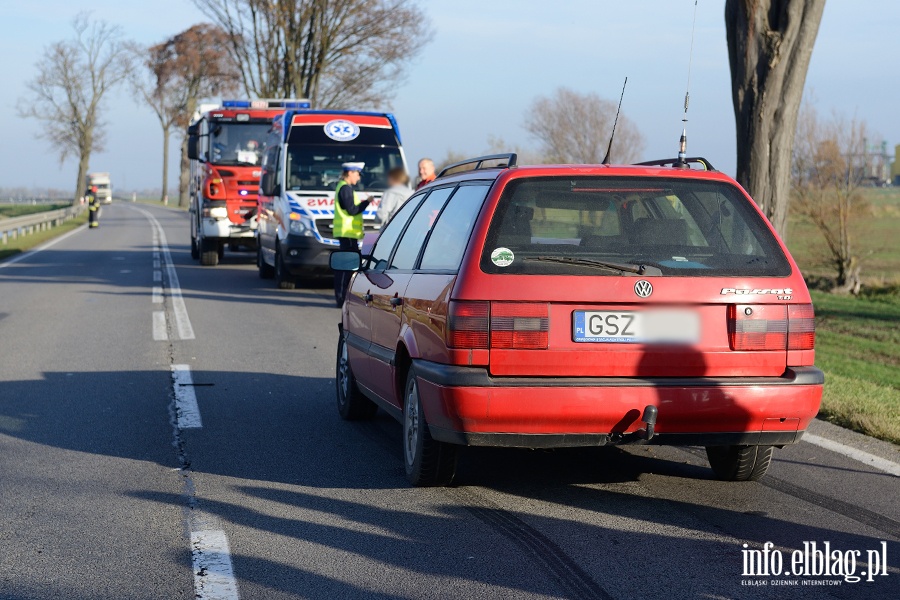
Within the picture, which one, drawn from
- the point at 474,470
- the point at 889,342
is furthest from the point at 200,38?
the point at 474,470

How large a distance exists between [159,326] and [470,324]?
880 centimetres

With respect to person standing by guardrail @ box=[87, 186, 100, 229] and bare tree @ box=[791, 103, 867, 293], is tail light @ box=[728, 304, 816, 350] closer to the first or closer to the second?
bare tree @ box=[791, 103, 867, 293]

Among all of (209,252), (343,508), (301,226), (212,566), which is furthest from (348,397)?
(209,252)

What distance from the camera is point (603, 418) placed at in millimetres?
5152

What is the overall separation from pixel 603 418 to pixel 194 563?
1851mm


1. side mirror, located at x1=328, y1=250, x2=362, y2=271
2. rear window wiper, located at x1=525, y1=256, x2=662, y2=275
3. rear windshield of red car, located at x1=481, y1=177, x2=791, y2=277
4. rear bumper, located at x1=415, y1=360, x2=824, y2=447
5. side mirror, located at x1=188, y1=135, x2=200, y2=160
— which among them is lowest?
rear bumper, located at x1=415, y1=360, x2=824, y2=447

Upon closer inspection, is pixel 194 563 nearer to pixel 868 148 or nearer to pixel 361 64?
pixel 868 148

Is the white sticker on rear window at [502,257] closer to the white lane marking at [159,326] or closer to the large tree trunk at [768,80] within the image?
the white lane marking at [159,326]

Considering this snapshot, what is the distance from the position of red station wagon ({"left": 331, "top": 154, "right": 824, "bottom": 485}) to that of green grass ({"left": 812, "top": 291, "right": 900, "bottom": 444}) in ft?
7.41

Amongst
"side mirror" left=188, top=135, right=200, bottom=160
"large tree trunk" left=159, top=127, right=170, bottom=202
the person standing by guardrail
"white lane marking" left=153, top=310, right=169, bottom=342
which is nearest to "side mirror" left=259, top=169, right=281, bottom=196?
"white lane marking" left=153, top=310, right=169, bottom=342

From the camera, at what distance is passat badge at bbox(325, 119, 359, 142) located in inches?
703

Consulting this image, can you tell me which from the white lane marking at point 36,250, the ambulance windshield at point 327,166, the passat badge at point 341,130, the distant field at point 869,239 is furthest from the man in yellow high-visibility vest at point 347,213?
the distant field at point 869,239

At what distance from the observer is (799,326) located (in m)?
5.35

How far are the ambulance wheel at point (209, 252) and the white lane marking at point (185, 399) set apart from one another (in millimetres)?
13955
